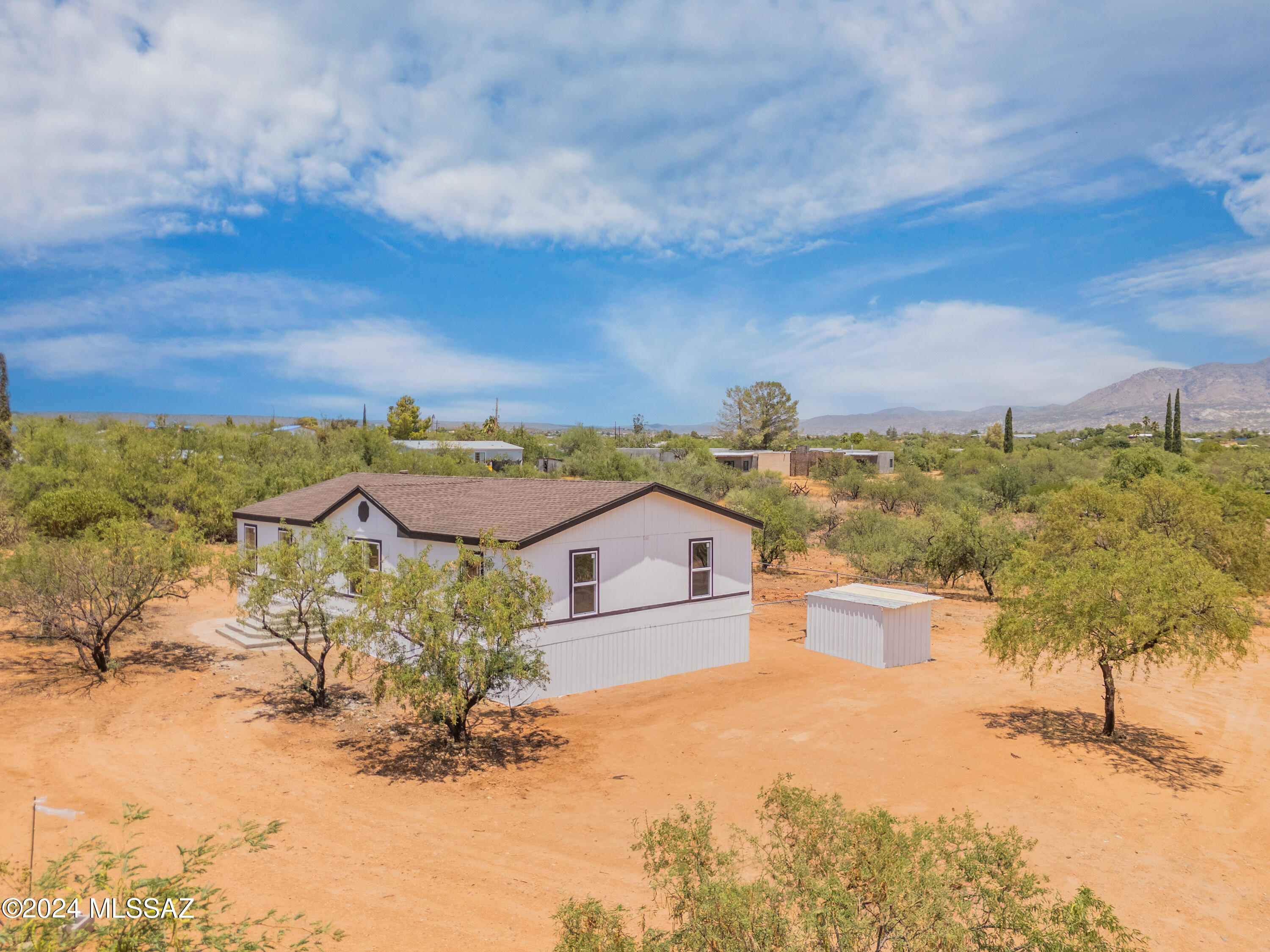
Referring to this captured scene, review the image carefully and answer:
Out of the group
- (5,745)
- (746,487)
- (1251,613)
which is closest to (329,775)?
(5,745)

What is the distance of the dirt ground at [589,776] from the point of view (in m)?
7.83

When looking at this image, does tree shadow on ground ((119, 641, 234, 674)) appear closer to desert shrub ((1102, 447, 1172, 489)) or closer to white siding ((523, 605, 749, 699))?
white siding ((523, 605, 749, 699))

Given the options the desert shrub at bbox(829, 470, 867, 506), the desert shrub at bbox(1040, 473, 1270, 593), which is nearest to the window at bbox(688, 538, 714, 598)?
the desert shrub at bbox(1040, 473, 1270, 593)

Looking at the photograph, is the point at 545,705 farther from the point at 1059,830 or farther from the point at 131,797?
the point at 1059,830

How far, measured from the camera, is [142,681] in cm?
1476

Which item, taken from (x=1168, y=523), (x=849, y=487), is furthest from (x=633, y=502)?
(x=849, y=487)

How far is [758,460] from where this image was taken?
230ft

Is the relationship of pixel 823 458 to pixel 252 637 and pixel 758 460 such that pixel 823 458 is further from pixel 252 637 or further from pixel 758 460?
pixel 252 637

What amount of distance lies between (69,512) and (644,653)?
20.7 metres

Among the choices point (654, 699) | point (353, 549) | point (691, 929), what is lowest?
point (654, 699)

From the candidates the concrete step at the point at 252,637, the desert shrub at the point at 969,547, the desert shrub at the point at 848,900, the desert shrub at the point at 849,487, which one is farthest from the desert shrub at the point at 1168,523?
the concrete step at the point at 252,637

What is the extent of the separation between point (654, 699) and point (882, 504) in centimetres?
3185

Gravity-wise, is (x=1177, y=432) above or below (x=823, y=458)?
above

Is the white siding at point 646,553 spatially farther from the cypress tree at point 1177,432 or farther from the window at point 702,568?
the cypress tree at point 1177,432
